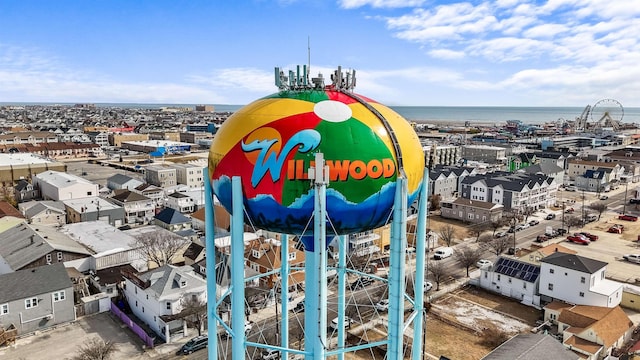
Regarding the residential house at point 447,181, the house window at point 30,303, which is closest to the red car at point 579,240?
the residential house at point 447,181

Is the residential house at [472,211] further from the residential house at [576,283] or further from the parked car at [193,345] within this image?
the parked car at [193,345]

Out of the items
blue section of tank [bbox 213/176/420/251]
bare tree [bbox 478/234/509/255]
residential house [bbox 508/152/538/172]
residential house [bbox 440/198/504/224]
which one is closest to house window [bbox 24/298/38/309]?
blue section of tank [bbox 213/176/420/251]

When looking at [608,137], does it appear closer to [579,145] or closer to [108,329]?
[579,145]

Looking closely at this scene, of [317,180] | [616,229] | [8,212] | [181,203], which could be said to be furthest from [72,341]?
[616,229]

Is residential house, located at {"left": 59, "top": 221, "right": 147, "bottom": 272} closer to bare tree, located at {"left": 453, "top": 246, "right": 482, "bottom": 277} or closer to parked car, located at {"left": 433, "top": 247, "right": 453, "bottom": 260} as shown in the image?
parked car, located at {"left": 433, "top": 247, "right": 453, "bottom": 260}

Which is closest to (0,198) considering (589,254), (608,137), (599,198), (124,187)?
(124,187)

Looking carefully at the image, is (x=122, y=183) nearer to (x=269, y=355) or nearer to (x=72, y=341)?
(x=72, y=341)
